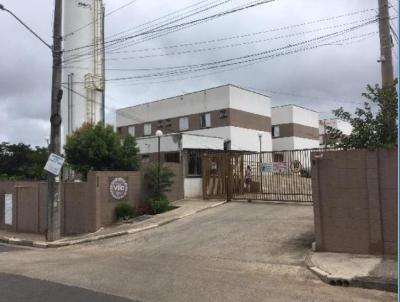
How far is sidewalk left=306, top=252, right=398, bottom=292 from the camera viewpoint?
961 cm

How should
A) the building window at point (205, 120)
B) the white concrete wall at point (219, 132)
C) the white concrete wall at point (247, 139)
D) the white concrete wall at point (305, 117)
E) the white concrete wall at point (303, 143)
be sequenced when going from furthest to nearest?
the white concrete wall at point (305, 117)
the white concrete wall at point (303, 143)
the building window at point (205, 120)
the white concrete wall at point (247, 139)
the white concrete wall at point (219, 132)

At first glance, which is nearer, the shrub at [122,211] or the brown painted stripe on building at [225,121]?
the shrub at [122,211]

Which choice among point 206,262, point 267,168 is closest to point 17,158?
point 267,168

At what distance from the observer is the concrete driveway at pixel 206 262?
9.63 m

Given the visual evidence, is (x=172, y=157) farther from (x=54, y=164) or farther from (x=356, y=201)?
(x=356, y=201)

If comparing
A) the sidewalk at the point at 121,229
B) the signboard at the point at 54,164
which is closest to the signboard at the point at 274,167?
the sidewalk at the point at 121,229

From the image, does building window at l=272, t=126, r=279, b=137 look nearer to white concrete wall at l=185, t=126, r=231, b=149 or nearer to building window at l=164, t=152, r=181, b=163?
white concrete wall at l=185, t=126, r=231, b=149

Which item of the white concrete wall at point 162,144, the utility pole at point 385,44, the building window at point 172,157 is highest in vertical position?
the utility pole at point 385,44

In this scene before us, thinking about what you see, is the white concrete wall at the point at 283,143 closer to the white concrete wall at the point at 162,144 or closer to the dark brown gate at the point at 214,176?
the white concrete wall at the point at 162,144

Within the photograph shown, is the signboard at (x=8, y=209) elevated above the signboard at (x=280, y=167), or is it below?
below

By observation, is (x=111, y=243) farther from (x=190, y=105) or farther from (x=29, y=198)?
(x=190, y=105)

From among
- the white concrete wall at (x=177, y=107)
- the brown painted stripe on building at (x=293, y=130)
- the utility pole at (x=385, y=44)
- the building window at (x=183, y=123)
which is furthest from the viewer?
the brown painted stripe on building at (x=293, y=130)

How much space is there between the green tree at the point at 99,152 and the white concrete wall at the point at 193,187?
3026 mm

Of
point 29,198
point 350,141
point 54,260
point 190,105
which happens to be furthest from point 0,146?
point 350,141
